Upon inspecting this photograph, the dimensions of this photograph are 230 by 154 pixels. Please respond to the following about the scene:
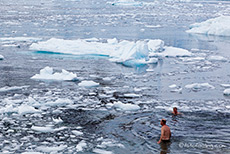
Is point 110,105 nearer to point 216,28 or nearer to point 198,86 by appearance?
point 198,86

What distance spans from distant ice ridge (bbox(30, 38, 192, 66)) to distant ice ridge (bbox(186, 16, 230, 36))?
6.64 metres

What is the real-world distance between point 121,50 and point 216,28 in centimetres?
944

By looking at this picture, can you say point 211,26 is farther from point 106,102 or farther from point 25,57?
point 106,102

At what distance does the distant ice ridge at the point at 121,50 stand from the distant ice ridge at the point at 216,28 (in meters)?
6.64

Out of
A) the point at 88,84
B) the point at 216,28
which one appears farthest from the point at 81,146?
the point at 216,28

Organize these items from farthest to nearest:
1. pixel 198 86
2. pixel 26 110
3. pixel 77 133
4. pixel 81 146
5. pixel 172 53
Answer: pixel 172 53 → pixel 198 86 → pixel 26 110 → pixel 77 133 → pixel 81 146

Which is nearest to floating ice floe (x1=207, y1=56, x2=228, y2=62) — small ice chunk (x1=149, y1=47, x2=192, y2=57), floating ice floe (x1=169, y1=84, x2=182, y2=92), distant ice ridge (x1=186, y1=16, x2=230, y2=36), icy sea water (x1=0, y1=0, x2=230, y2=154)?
icy sea water (x1=0, y1=0, x2=230, y2=154)

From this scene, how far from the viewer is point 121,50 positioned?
632 inches

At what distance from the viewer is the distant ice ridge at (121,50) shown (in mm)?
15211

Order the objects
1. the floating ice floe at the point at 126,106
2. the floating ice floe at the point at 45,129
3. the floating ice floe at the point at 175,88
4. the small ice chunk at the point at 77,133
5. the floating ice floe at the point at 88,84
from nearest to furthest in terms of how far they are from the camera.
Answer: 1. the small ice chunk at the point at 77,133
2. the floating ice floe at the point at 45,129
3. the floating ice floe at the point at 126,106
4. the floating ice floe at the point at 175,88
5. the floating ice floe at the point at 88,84

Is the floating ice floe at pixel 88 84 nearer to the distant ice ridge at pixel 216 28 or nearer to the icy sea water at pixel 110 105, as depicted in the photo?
the icy sea water at pixel 110 105

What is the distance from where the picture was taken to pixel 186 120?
865cm

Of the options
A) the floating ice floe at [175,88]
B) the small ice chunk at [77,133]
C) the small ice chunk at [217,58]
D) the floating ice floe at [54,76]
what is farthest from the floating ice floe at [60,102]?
the small ice chunk at [217,58]

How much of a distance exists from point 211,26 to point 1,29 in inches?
530
